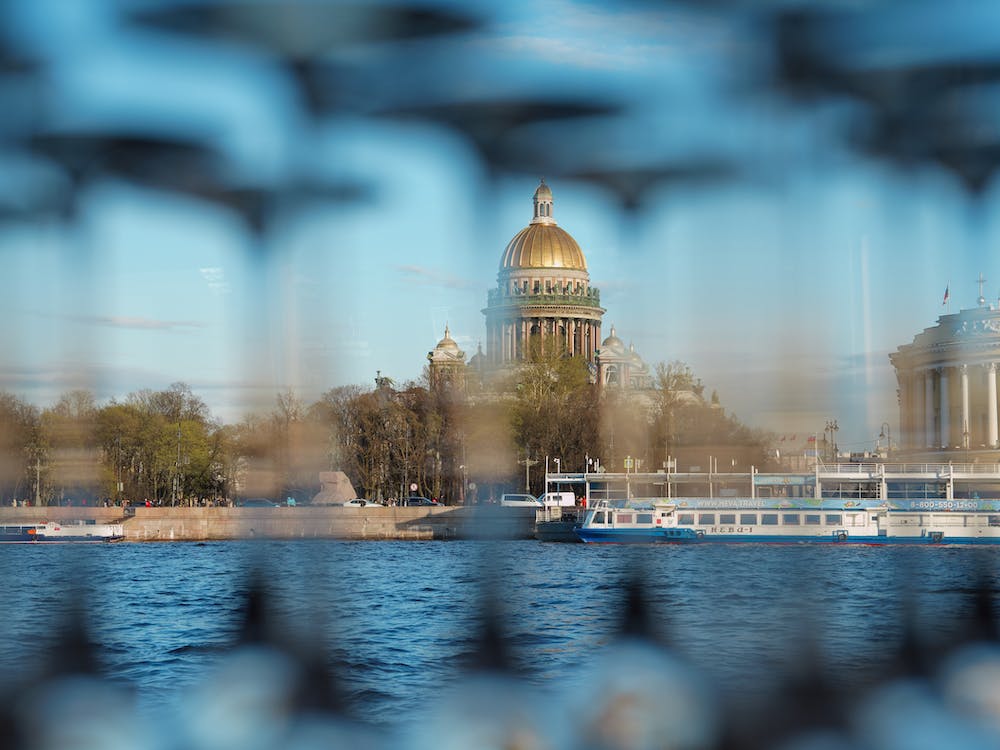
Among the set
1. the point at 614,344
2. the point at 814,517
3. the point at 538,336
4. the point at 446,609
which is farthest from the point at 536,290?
the point at 814,517

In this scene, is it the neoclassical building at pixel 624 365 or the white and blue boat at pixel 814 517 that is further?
the white and blue boat at pixel 814 517

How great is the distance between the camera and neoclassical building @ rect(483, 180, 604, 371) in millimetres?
3631

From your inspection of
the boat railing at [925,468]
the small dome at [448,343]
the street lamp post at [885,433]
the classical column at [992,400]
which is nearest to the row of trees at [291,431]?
the small dome at [448,343]

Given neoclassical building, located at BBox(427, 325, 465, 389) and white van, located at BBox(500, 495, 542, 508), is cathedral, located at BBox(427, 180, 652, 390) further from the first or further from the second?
white van, located at BBox(500, 495, 542, 508)

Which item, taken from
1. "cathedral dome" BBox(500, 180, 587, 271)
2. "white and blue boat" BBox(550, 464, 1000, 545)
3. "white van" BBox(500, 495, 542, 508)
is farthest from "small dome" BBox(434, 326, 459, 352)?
"white and blue boat" BBox(550, 464, 1000, 545)

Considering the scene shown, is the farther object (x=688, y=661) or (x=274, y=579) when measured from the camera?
(x=688, y=661)

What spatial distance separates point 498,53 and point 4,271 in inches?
61.0

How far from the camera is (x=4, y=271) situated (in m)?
3.77

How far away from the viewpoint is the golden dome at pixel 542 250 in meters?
3.56

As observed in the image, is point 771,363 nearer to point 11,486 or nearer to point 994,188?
point 994,188

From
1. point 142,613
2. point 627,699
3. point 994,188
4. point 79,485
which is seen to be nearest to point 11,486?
point 79,485

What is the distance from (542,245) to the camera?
12.0ft

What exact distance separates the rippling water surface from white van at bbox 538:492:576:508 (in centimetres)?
793

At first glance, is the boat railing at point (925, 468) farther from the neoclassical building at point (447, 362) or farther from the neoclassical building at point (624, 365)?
the neoclassical building at point (447, 362)
